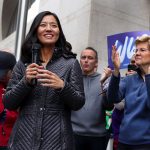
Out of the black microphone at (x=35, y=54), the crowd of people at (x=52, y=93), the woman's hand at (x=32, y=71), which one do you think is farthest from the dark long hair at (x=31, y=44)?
the woman's hand at (x=32, y=71)

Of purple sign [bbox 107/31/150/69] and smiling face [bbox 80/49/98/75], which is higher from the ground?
purple sign [bbox 107/31/150/69]

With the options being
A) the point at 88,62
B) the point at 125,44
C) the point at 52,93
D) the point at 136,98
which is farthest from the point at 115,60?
the point at 125,44

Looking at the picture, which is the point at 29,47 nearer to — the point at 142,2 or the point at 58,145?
the point at 58,145

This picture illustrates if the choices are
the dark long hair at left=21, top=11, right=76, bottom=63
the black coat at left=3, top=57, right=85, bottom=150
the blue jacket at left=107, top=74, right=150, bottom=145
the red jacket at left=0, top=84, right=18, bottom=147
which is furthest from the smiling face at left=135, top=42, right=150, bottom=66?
the red jacket at left=0, top=84, right=18, bottom=147

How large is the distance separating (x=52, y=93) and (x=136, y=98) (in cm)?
99

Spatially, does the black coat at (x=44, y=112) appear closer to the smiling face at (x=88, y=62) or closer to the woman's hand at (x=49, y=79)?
the woman's hand at (x=49, y=79)

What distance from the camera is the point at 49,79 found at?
8.85 ft

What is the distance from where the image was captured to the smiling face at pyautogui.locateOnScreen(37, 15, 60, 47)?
304 cm

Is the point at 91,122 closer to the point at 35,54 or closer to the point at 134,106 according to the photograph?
the point at 134,106

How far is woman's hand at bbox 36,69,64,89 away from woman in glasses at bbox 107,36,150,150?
0.95 m

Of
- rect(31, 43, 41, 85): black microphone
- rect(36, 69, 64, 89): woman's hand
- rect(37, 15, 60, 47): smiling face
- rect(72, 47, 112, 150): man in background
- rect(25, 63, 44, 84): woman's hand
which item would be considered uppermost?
rect(37, 15, 60, 47): smiling face

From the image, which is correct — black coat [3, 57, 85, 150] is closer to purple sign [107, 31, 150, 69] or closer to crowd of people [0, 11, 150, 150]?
crowd of people [0, 11, 150, 150]

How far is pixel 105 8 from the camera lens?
25.3 ft

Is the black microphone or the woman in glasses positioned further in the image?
the woman in glasses
